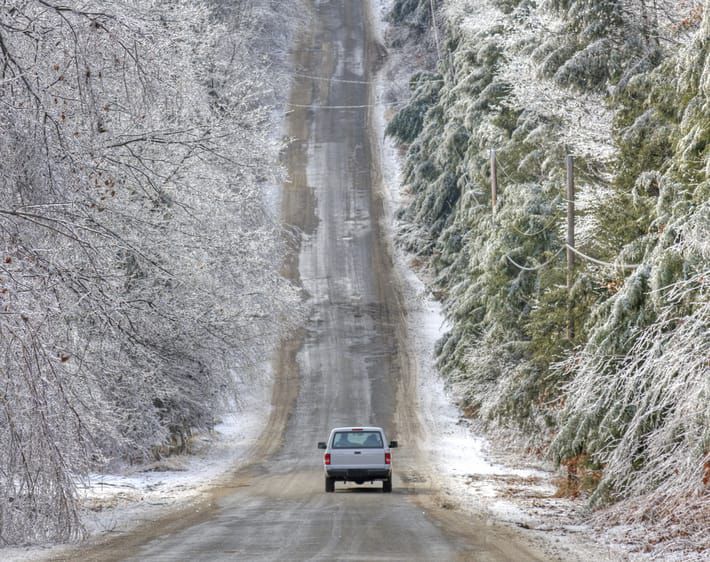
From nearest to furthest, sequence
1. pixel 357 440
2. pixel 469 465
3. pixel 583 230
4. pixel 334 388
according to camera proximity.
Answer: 1. pixel 357 440
2. pixel 583 230
3. pixel 469 465
4. pixel 334 388

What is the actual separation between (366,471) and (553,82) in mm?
11808

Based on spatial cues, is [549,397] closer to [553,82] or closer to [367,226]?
[553,82]

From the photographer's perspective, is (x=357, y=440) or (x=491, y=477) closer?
(x=357, y=440)

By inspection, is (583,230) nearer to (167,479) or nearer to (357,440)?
(357,440)

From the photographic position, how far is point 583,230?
2736cm

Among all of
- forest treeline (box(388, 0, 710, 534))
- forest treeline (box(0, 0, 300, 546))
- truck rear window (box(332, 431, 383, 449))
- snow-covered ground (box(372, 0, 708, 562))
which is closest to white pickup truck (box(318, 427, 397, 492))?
truck rear window (box(332, 431, 383, 449))

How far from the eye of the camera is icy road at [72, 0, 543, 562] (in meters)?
13.6

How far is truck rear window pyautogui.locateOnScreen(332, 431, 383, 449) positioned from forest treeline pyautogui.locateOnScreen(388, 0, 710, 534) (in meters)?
3.85

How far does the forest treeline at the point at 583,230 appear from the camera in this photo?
46.2ft

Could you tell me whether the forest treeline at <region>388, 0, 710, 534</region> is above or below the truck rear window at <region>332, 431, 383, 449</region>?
above

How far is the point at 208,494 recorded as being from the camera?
23.1 meters

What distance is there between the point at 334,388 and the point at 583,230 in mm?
15358

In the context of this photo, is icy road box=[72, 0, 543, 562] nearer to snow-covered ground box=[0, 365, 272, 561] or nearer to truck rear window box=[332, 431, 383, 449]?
snow-covered ground box=[0, 365, 272, 561]

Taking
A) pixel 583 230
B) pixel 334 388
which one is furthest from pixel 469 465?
pixel 334 388
